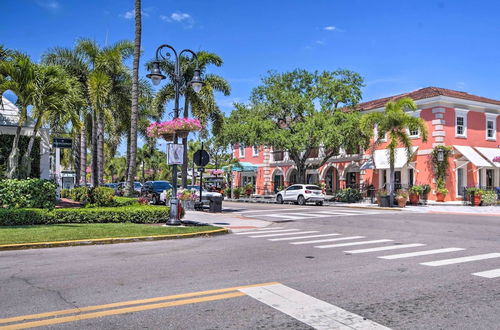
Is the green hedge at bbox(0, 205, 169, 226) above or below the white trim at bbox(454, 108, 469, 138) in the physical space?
below

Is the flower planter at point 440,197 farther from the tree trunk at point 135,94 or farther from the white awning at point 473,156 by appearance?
the tree trunk at point 135,94

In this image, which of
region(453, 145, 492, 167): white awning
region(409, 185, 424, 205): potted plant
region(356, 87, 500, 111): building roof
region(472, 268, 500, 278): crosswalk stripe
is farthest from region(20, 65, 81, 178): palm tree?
region(453, 145, 492, 167): white awning

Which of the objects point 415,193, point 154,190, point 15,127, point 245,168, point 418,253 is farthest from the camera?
point 245,168

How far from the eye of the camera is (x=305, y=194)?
31828mm

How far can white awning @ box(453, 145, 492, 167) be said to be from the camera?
29656 millimetres

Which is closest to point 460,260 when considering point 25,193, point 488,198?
point 25,193

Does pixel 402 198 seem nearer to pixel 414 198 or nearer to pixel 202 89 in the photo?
pixel 414 198

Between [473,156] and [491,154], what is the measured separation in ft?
8.27

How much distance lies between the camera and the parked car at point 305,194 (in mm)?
31672

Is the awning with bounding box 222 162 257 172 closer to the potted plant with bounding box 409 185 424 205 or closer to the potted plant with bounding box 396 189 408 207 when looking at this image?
the potted plant with bounding box 409 185 424 205

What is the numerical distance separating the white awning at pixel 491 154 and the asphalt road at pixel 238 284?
22.3 meters

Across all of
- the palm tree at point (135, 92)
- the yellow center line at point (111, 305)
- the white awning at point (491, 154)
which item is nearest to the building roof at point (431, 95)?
the white awning at point (491, 154)

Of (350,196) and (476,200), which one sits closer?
(476,200)

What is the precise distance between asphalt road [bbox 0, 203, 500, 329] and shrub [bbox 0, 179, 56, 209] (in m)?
6.37
